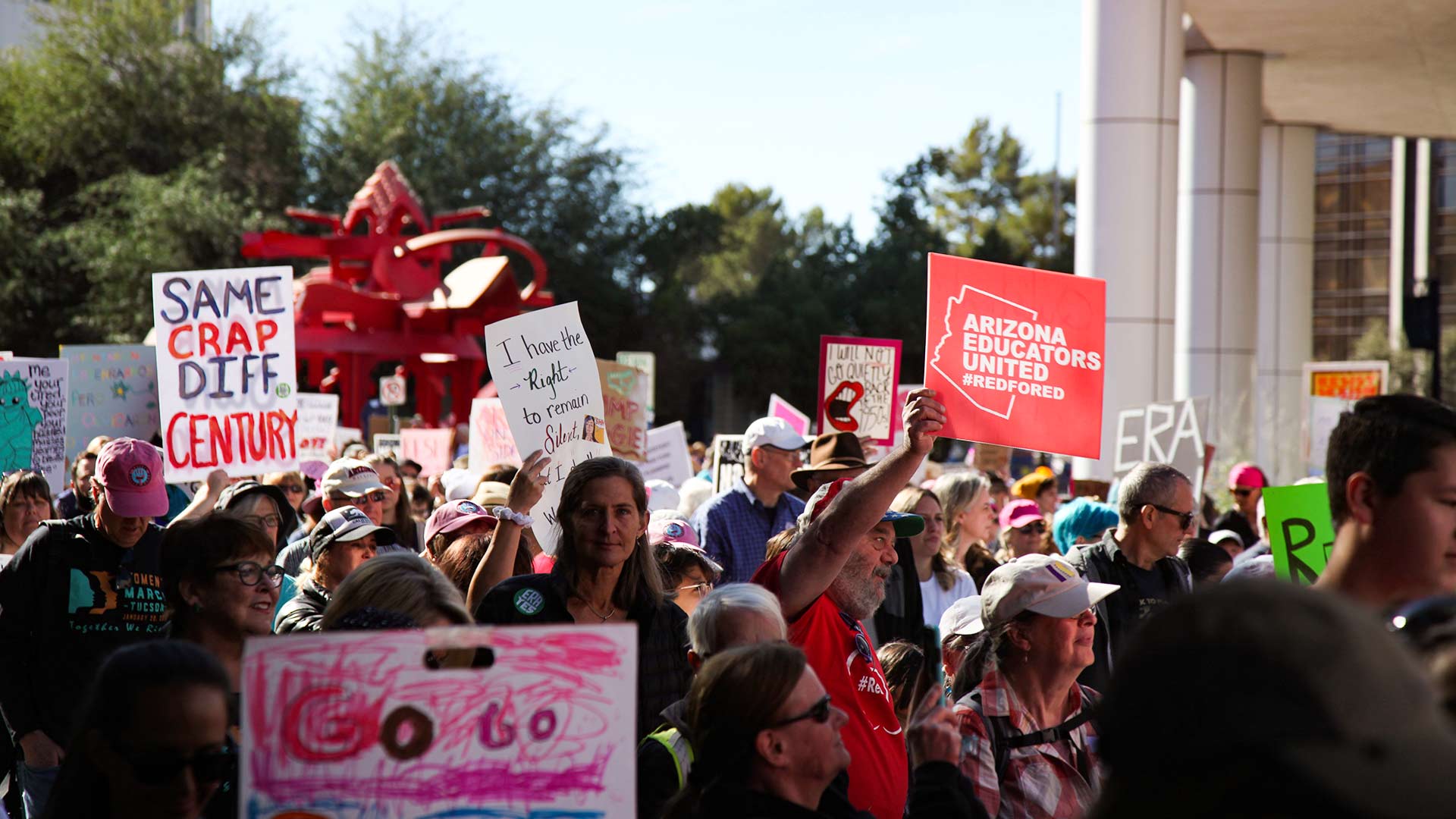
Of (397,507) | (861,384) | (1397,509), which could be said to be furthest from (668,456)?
(1397,509)

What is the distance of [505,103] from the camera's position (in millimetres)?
43844

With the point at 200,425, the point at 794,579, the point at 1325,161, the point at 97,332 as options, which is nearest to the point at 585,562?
the point at 794,579

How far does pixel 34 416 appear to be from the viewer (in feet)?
25.4

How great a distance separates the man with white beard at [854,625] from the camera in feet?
12.9

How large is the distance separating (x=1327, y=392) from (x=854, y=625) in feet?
51.2

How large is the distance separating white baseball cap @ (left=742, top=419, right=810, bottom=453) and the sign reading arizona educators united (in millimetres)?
2062

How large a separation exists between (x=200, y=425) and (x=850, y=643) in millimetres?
4806

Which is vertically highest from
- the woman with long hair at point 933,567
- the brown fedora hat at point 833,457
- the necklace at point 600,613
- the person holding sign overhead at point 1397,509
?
the person holding sign overhead at point 1397,509

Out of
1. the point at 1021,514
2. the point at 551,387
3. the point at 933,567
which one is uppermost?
the point at 551,387

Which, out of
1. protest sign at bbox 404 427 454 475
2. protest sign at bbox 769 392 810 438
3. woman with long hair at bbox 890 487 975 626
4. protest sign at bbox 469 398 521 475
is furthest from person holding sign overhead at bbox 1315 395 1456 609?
protest sign at bbox 404 427 454 475

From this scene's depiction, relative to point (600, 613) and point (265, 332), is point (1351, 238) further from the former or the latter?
point (600, 613)

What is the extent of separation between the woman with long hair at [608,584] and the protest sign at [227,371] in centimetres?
393

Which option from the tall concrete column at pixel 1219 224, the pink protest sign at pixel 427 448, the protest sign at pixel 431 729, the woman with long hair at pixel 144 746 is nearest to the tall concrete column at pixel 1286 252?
the tall concrete column at pixel 1219 224

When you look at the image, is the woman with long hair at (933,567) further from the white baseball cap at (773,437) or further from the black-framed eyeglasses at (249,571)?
the black-framed eyeglasses at (249,571)
